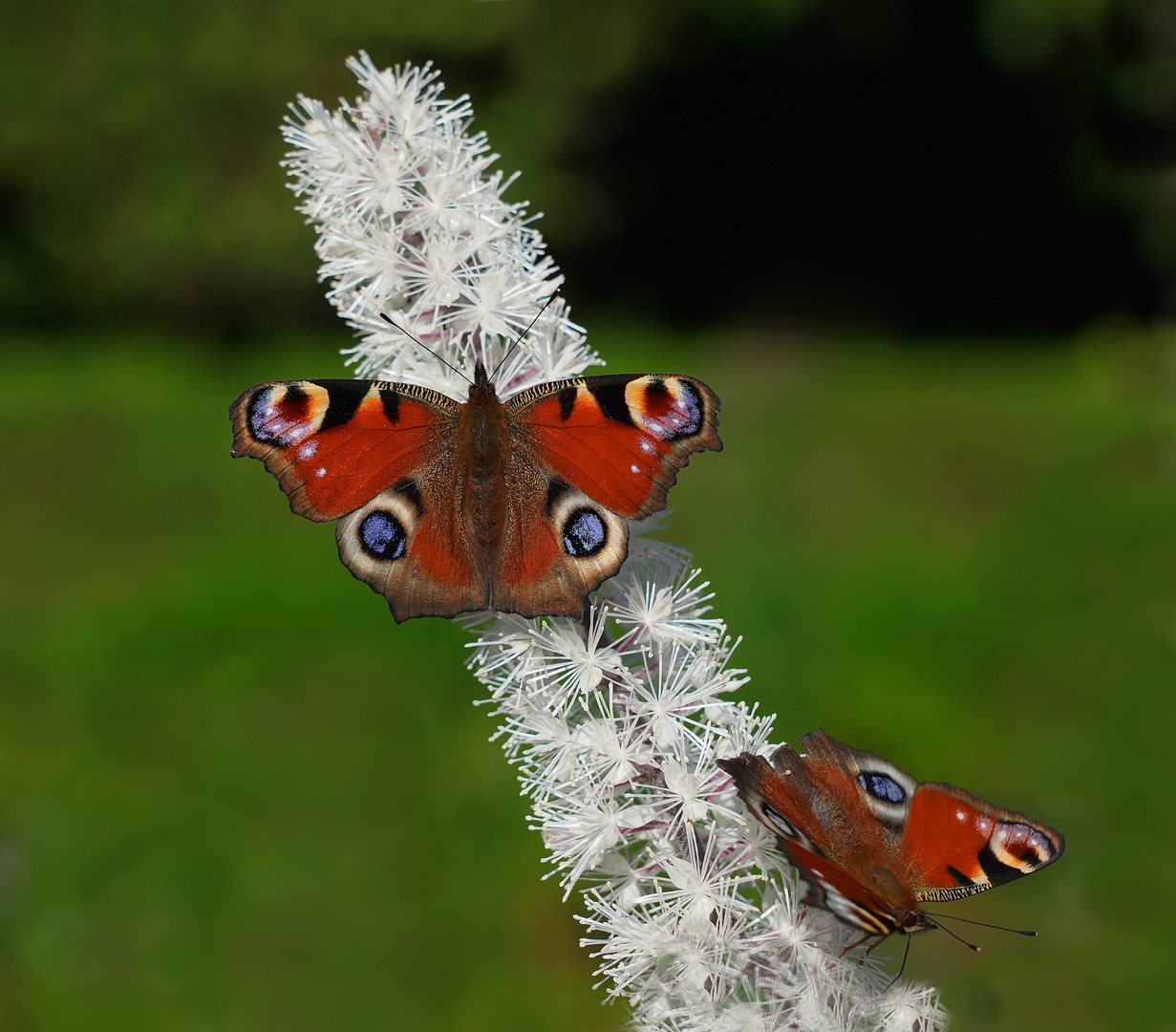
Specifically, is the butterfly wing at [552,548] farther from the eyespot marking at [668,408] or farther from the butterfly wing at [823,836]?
the butterfly wing at [823,836]

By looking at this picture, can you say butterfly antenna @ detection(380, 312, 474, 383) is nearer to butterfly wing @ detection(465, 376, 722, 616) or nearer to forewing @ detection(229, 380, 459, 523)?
forewing @ detection(229, 380, 459, 523)

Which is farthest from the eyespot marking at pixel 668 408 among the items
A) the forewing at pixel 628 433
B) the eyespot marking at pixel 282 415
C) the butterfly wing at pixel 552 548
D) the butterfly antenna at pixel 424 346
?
the eyespot marking at pixel 282 415

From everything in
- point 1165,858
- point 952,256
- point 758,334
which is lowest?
point 1165,858

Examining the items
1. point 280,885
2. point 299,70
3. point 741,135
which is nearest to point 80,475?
point 299,70

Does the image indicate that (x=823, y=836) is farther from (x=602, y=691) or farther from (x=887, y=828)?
(x=602, y=691)

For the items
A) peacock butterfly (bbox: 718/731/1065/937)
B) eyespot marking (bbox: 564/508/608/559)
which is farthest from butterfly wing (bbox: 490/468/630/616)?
peacock butterfly (bbox: 718/731/1065/937)

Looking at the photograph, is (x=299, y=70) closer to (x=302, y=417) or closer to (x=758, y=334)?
(x=758, y=334)

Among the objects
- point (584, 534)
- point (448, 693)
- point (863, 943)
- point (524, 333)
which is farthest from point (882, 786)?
point (448, 693)
